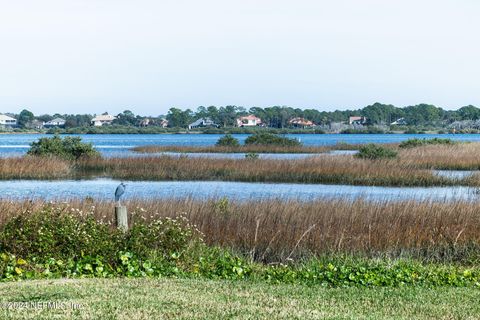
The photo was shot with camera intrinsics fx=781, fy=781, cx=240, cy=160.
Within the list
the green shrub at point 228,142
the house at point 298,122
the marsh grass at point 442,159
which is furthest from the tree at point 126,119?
the marsh grass at point 442,159

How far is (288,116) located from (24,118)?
60.5 m

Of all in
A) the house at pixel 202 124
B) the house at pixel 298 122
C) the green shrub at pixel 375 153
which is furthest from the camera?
the house at pixel 298 122

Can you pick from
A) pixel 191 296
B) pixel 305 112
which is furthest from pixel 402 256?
pixel 305 112

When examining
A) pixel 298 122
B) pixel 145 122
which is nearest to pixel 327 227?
pixel 298 122

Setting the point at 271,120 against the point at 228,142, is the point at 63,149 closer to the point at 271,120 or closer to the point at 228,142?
the point at 228,142

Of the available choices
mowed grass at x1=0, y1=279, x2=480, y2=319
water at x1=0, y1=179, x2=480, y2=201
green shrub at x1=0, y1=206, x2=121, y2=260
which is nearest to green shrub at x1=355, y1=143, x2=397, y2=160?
water at x1=0, y1=179, x2=480, y2=201

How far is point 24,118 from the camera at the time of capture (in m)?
178

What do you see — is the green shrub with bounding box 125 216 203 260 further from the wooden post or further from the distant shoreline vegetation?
the distant shoreline vegetation

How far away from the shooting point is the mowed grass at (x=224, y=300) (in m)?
8.29

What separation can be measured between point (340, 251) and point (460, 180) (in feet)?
62.5

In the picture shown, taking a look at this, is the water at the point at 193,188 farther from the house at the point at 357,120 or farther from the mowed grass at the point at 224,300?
the house at the point at 357,120

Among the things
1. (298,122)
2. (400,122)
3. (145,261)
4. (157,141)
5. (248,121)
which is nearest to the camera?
(145,261)

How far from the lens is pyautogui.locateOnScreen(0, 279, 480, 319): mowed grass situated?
27.2ft

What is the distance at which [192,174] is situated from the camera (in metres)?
35.9
